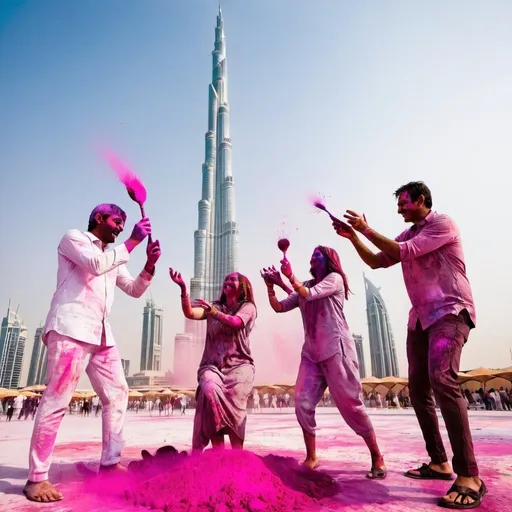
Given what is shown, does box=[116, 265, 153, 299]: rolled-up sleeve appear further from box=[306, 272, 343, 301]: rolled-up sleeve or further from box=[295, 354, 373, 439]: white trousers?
box=[295, 354, 373, 439]: white trousers

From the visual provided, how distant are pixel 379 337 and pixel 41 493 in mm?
90745

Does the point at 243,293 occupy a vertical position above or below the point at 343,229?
below

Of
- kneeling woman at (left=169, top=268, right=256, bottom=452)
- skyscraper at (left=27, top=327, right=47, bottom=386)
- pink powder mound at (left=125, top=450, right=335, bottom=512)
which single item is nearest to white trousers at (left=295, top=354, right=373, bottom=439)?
kneeling woman at (left=169, top=268, right=256, bottom=452)

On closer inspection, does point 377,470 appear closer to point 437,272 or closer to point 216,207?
point 437,272

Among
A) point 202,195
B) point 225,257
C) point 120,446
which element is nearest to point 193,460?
point 120,446

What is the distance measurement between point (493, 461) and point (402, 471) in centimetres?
111

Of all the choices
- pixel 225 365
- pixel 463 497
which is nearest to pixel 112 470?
pixel 225 365

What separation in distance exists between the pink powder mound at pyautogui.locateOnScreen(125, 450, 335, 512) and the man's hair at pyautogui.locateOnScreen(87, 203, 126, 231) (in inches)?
81.5

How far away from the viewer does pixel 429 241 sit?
2646mm

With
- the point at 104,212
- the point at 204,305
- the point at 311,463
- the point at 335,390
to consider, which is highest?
the point at 104,212

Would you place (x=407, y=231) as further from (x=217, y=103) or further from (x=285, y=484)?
(x=217, y=103)

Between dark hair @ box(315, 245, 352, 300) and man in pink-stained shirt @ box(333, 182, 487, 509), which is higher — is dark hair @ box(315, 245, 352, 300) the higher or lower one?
the higher one

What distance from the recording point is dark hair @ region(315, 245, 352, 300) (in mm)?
3646

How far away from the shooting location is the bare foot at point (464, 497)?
201cm
